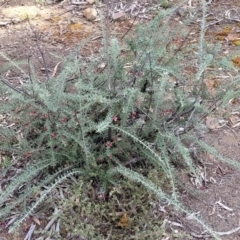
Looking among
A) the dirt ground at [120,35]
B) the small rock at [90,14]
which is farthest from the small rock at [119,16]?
the small rock at [90,14]

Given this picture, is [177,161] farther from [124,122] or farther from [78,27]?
[78,27]

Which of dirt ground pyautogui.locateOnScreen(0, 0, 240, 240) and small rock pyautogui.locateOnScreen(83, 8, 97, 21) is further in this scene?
small rock pyautogui.locateOnScreen(83, 8, 97, 21)

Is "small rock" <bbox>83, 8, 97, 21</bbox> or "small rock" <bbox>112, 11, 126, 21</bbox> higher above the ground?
"small rock" <bbox>83, 8, 97, 21</bbox>

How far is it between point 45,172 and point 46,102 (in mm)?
425

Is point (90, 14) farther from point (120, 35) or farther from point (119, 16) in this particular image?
point (120, 35)

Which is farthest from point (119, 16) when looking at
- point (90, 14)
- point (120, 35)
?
point (120, 35)

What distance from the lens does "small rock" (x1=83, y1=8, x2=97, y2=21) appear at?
3957 mm

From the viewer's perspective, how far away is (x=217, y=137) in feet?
8.92

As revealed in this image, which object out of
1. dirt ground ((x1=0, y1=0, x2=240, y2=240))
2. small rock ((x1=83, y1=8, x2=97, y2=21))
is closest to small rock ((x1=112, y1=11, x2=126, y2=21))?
dirt ground ((x1=0, y1=0, x2=240, y2=240))

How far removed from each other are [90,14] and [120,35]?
420 millimetres

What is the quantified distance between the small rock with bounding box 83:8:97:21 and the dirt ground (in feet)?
0.12

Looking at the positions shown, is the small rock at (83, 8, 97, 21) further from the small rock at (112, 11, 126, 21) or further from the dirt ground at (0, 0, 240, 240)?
the small rock at (112, 11, 126, 21)

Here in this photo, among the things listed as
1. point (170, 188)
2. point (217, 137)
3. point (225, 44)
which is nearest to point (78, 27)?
point (225, 44)

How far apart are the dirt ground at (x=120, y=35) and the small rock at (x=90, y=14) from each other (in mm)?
37
